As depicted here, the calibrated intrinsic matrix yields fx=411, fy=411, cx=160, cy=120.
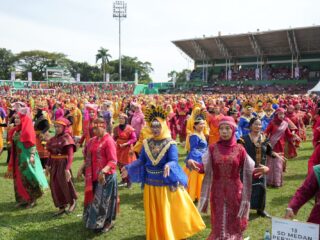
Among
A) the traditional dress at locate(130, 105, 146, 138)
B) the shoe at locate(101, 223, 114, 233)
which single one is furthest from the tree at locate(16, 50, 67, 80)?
the shoe at locate(101, 223, 114, 233)

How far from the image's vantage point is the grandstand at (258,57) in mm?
52031

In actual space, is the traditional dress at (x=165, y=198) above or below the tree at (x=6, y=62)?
below

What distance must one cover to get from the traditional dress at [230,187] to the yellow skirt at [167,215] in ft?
2.35

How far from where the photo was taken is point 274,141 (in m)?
8.48

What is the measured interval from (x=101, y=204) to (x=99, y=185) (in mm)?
261

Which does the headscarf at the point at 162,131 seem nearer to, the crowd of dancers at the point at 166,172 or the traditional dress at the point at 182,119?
the crowd of dancers at the point at 166,172

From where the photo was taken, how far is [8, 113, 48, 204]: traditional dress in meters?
6.90

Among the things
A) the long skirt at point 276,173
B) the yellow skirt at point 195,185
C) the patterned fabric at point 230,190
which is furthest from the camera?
the long skirt at point 276,173

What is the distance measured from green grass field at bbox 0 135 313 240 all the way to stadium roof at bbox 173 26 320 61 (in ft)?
151

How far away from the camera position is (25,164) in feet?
22.8

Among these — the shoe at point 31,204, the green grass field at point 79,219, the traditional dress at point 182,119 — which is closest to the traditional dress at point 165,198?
the green grass field at point 79,219

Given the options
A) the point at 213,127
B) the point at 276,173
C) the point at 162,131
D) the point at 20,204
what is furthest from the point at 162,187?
the point at 213,127

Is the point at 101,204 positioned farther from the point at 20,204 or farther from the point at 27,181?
the point at 20,204

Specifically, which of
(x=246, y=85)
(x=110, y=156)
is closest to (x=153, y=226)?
(x=110, y=156)
